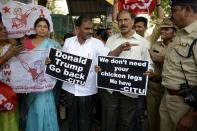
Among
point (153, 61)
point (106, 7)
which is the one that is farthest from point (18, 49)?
point (106, 7)

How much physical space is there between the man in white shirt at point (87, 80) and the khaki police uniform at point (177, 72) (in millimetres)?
1514

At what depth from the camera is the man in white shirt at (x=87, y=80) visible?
18.2 ft

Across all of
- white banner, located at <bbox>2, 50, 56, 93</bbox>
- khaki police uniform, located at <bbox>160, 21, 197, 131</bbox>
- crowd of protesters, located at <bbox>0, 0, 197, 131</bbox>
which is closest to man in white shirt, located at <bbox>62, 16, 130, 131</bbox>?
crowd of protesters, located at <bbox>0, 0, 197, 131</bbox>

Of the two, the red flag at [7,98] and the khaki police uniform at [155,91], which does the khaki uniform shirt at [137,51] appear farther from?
the red flag at [7,98]

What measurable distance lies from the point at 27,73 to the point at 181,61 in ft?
8.06

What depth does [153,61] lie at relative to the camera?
17.8ft

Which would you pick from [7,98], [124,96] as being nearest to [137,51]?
[124,96]

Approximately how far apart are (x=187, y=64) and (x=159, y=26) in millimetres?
2175

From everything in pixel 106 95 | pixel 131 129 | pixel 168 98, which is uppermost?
pixel 168 98

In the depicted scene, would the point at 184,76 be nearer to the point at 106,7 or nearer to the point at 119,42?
the point at 119,42

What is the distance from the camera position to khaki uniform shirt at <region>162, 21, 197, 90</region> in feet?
12.4

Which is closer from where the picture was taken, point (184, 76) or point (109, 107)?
point (184, 76)

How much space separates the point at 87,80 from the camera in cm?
556

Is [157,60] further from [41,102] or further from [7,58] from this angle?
[7,58]
